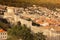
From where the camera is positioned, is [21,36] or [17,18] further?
[17,18]

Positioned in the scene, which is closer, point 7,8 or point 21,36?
point 21,36

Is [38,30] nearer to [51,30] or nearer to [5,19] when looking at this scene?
[51,30]

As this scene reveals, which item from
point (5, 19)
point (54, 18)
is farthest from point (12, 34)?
point (54, 18)

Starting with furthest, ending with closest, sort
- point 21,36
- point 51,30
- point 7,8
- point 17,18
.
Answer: point 7,8 → point 17,18 → point 51,30 → point 21,36

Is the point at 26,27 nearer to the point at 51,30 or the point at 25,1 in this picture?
the point at 51,30

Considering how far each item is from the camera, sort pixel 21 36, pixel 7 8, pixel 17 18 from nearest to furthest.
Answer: pixel 21 36 → pixel 17 18 → pixel 7 8

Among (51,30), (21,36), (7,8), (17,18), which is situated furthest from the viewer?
(7,8)

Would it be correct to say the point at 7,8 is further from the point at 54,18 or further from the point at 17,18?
the point at 54,18

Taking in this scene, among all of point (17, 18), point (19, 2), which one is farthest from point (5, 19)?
point (19, 2)
